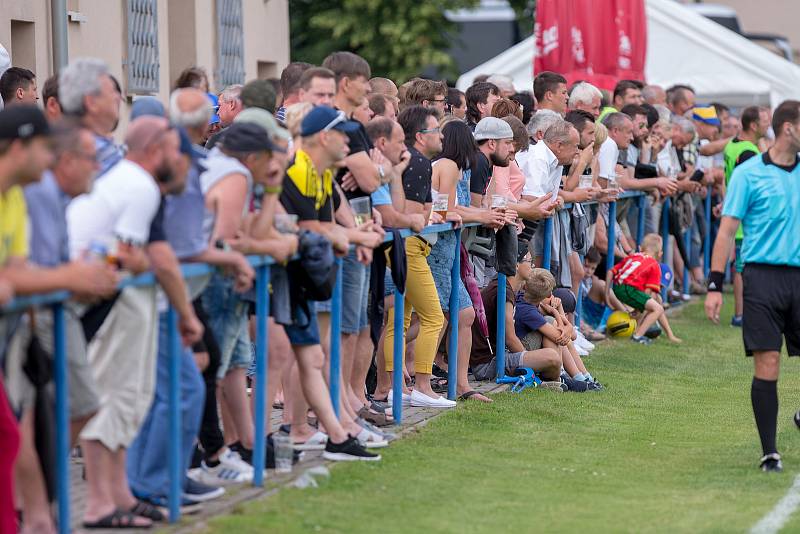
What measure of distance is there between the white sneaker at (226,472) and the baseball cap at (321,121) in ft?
5.61

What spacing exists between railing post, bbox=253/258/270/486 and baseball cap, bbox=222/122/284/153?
0.56m

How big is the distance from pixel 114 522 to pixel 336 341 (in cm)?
235

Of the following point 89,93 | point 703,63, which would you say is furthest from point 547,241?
point 703,63

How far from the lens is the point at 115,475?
266 inches

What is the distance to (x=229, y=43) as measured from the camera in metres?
21.2

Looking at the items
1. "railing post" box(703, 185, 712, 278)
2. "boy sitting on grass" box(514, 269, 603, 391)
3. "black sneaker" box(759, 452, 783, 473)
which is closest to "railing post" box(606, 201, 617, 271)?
"boy sitting on grass" box(514, 269, 603, 391)

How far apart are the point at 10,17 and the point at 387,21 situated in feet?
67.2

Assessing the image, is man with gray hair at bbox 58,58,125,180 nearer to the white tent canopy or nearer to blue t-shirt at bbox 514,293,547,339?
blue t-shirt at bbox 514,293,547,339

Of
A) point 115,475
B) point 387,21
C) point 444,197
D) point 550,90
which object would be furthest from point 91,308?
point 387,21

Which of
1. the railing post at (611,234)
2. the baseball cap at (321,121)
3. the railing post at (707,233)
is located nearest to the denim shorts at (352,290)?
the baseball cap at (321,121)

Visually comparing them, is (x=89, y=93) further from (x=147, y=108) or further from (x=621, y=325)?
(x=621, y=325)

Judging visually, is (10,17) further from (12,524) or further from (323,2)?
(323,2)

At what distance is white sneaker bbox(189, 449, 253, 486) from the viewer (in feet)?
25.7

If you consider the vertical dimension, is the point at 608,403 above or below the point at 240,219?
below
